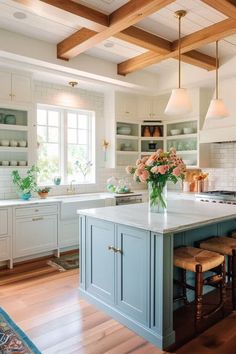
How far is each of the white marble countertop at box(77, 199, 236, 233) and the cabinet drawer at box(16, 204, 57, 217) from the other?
1382 millimetres

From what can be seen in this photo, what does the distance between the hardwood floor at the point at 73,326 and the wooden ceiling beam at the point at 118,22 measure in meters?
2.87

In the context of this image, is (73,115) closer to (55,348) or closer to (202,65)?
(202,65)

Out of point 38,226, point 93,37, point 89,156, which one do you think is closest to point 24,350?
point 38,226

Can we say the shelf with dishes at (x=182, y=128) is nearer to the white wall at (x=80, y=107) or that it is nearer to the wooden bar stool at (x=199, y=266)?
the white wall at (x=80, y=107)

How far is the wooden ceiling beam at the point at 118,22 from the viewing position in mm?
2674

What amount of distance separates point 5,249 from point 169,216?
7.81ft

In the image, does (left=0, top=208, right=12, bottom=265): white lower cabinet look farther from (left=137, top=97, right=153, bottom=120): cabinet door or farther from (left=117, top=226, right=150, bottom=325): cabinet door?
(left=137, top=97, right=153, bottom=120): cabinet door

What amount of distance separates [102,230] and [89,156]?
3.12 meters

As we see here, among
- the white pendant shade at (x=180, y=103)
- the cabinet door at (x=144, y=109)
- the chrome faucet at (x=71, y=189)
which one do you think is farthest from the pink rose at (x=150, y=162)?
the cabinet door at (x=144, y=109)

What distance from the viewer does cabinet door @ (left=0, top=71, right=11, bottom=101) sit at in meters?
4.05

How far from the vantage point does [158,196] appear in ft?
9.32

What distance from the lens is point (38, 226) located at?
4.16 meters

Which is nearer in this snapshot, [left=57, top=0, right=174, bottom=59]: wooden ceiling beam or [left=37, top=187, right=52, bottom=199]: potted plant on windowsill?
[left=57, top=0, right=174, bottom=59]: wooden ceiling beam

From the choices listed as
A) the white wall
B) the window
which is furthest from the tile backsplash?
the window
